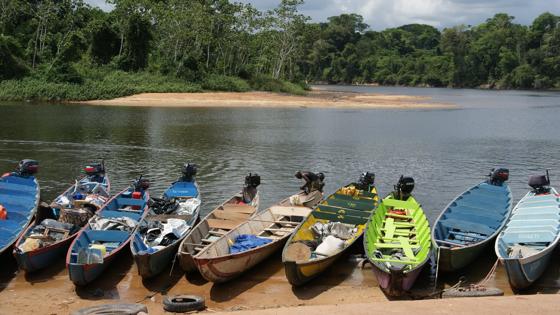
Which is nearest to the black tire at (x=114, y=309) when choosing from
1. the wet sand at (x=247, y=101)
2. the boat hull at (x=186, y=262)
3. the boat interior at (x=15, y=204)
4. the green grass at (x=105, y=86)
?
the boat hull at (x=186, y=262)

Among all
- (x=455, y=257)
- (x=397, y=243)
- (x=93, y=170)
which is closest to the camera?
(x=455, y=257)

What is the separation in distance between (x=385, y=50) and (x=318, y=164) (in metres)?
157

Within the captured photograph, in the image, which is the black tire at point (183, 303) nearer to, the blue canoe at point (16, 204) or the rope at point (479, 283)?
the blue canoe at point (16, 204)

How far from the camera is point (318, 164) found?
31797 millimetres

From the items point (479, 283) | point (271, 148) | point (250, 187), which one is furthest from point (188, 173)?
point (271, 148)

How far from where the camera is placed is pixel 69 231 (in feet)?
52.6

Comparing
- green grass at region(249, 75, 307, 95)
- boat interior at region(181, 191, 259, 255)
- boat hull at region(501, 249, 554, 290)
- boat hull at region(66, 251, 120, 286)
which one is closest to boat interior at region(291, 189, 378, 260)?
boat interior at region(181, 191, 259, 255)

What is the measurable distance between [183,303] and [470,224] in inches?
313

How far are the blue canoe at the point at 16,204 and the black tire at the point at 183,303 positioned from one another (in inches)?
175

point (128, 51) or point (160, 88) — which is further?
point (128, 51)

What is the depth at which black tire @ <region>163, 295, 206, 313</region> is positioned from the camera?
1295cm

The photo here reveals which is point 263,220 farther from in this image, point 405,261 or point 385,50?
point 385,50

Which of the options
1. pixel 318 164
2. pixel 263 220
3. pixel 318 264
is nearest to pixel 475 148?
pixel 318 164

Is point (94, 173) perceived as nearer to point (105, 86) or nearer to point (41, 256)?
point (41, 256)
